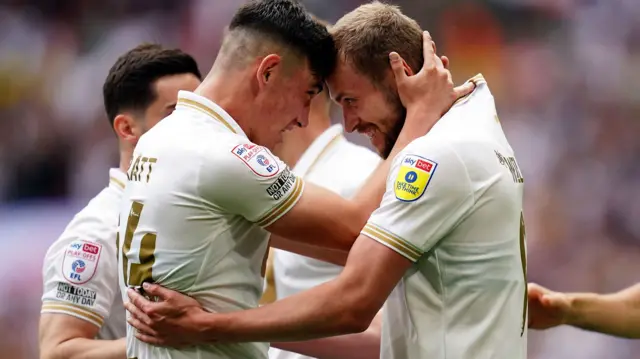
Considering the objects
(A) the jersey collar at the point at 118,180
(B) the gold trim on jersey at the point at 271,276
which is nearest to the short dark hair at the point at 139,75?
(A) the jersey collar at the point at 118,180

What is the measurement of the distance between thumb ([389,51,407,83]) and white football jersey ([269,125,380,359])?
1.12 meters

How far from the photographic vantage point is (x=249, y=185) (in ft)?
8.57

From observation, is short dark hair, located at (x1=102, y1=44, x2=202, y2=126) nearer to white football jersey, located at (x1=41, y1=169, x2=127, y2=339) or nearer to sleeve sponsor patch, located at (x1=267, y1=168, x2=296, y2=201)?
white football jersey, located at (x1=41, y1=169, x2=127, y2=339)

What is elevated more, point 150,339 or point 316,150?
point 316,150

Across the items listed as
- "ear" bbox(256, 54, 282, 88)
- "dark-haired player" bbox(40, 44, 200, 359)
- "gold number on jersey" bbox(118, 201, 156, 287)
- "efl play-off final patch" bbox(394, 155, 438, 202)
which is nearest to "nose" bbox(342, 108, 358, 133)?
"ear" bbox(256, 54, 282, 88)

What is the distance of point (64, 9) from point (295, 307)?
20.6 feet

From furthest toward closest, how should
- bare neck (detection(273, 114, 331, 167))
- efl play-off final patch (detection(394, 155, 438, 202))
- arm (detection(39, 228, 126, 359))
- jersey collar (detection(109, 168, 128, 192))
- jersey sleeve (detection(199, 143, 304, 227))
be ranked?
bare neck (detection(273, 114, 331, 167))
jersey collar (detection(109, 168, 128, 192))
arm (detection(39, 228, 126, 359))
jersey sleeve (detection(199, 143, 304, 227))
efl play-off final patch (detection(394, 155, 438, 202))

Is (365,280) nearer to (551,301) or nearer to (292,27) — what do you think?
(292,27)

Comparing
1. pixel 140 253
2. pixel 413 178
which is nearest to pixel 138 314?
pixel 140 253

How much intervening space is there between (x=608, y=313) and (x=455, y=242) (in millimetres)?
1432

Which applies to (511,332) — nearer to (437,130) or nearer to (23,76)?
(437,130)

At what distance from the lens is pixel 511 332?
261 centimetres

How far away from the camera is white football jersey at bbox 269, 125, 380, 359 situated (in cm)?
395

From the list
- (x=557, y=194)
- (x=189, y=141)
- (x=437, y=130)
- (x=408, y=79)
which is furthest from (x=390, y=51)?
(x=557, y=194)
